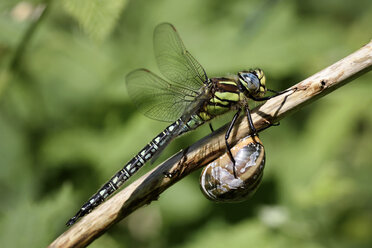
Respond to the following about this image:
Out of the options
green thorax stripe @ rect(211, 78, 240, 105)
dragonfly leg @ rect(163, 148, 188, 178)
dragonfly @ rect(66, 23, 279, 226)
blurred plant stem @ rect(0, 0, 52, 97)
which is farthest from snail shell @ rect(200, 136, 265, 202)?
blurred plant stem @ rect(0, 0, 52, 97)

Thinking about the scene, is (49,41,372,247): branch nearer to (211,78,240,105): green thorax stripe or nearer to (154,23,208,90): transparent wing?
(211,78,240,105): green thorax stripe

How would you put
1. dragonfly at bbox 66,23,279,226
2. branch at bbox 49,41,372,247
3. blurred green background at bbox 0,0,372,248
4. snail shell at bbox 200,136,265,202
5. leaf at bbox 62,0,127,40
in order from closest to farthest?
branch at bbox 49,41,372,247 < snail shell at bbox 200,136,265,202 < leaf at bbox 62,0,127,40 < dragonfly at bbox 66,23,279,226 < blurred green background at bbox 0,0,372,248

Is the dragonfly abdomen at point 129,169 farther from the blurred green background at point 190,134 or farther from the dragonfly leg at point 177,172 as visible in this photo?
the blurred green background at point 190,134

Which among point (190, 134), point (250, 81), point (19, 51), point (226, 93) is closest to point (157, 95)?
point (226, 93)

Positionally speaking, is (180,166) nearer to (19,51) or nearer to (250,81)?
(250,81)

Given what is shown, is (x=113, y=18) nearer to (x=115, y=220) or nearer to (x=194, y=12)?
(x=115, y=220)

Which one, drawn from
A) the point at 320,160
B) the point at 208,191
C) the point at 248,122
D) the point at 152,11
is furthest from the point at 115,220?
the point at 152,11
